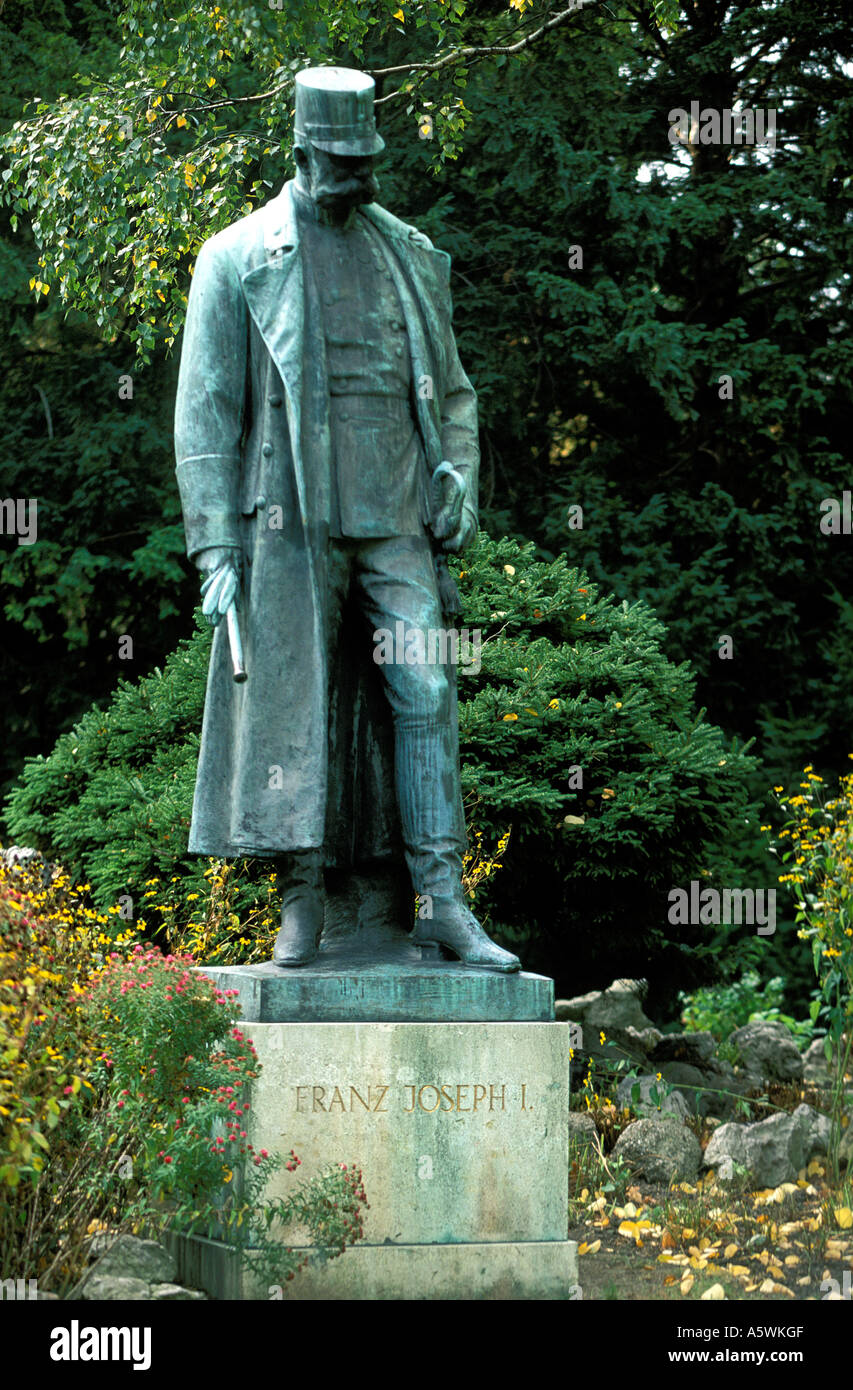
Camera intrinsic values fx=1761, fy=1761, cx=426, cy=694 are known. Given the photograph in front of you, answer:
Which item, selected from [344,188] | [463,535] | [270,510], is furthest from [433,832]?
[344,188]

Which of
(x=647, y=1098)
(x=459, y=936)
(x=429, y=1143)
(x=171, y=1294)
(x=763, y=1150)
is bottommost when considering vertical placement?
(x=171, y=1294)

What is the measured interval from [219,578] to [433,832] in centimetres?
99

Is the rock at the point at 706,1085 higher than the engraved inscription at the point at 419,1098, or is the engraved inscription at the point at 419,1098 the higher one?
the engraved inscription at the point at 419,1098

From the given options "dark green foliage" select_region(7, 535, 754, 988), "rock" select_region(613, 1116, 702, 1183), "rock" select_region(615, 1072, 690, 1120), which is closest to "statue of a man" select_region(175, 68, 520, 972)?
"rock" select_region(613, 1116, 702, 1183)

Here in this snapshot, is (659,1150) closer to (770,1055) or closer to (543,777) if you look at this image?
(543,777)

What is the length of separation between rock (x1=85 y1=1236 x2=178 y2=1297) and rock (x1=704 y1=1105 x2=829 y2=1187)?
3.26 m

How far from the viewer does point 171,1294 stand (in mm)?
4625

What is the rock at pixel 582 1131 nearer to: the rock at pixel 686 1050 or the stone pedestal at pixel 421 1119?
the rock at pixel 686 1050

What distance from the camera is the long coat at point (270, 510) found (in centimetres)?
520

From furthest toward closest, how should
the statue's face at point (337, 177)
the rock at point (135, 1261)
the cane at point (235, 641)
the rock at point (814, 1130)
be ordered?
1. the rock at point (814, 1130)
2. the statue's face at point (337, 177)
3. the cane at point (235, 641)
4. the rock at point (135, 1261)

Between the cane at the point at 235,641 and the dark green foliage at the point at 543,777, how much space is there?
3.34 meters

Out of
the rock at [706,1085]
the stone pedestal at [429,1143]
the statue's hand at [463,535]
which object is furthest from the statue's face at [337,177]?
the rock at [706,1085]
